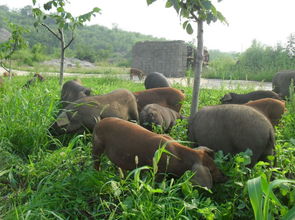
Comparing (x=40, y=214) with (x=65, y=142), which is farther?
(x=65, y=142)

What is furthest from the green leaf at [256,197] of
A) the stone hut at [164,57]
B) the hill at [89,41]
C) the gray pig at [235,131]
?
the hill at [89,41]

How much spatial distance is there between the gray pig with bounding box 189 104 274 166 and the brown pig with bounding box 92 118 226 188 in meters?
0.33

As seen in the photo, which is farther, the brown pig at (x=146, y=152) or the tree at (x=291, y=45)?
the tree at (x=291, y=45)

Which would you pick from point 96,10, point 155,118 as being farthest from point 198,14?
point 96,10

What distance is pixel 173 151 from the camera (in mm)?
2223

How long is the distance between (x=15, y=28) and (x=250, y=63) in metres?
12.4

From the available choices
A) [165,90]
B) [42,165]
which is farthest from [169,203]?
[165,90]

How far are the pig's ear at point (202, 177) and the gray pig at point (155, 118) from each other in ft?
4.53

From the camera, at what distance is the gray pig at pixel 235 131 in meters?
2.49

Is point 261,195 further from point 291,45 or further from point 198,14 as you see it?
point 291,45

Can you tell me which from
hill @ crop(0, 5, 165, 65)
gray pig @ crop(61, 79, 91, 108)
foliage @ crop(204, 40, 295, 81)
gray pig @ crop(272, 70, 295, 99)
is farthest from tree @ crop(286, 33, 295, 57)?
hill @ crop(0, 5, 165, 65)

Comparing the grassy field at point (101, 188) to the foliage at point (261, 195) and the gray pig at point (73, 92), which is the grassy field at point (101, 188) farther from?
the gray pig at point (73, 92)

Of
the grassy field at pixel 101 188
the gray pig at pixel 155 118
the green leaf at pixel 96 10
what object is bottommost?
the grassy field at pixel 101 188

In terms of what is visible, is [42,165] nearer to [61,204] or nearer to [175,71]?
[61,204]
